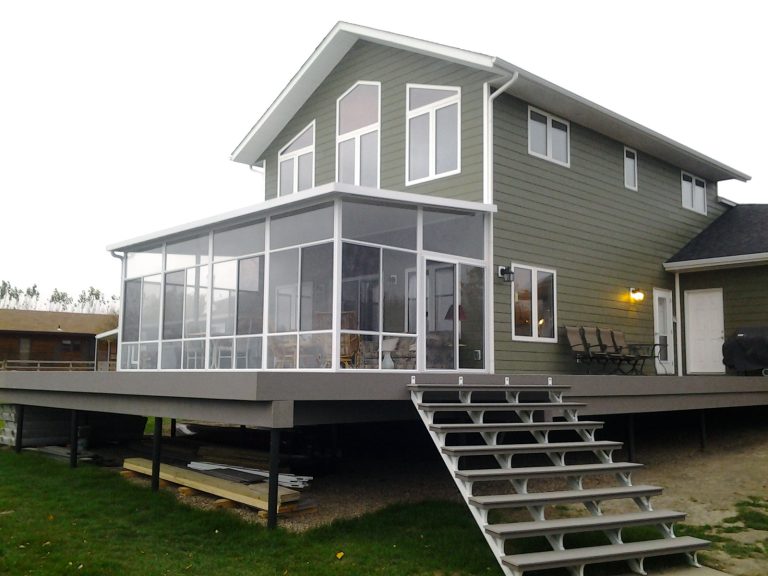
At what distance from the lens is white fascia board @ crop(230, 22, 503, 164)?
10703 millimetres

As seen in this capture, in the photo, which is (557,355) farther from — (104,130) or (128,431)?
(104,130)

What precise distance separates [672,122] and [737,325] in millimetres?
25377

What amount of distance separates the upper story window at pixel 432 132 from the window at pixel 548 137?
1161 millimetres

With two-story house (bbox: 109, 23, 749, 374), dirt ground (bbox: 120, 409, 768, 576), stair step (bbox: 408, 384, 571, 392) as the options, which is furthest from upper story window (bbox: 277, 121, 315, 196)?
stair step (bbox: 408, 384, 571, 392)

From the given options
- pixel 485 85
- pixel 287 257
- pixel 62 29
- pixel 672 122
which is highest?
pixel 672 122

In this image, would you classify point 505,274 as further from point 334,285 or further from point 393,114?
point 393,114

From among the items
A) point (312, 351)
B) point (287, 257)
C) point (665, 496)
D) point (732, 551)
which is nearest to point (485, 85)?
point (287, 257)

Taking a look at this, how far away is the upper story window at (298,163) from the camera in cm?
1356

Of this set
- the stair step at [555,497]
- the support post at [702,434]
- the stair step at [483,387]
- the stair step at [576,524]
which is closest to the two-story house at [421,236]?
the stair step at [483,387]

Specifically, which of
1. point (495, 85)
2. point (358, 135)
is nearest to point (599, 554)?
point (495, 85)

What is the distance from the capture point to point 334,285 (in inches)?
333

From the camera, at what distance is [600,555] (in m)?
5.97

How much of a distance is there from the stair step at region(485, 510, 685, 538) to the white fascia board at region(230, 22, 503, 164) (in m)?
6.03

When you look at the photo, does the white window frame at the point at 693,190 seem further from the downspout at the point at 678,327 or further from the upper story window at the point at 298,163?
the upper story window at the point at 298,163
